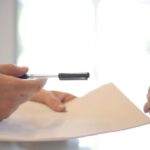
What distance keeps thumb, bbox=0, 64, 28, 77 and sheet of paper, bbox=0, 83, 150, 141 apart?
0.23ft

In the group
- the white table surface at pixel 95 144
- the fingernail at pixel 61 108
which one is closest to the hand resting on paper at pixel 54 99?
the fingernail at pixel 61 108

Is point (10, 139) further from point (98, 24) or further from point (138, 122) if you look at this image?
point (98, 24)

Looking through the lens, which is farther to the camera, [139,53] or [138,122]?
[139,53]

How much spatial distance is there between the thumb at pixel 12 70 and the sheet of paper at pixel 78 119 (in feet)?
0.23

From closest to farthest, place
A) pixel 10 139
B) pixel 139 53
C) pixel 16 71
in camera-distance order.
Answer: pixel 10 139 < pixel 16 71 < pixel 139 53

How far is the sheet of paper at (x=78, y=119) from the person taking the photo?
396mm

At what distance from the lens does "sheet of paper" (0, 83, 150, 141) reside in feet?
1.30

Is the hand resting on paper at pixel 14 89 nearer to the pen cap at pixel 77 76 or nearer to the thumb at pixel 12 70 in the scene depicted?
the thumb at pixel 12 70

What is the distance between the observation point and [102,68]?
3.16 metres

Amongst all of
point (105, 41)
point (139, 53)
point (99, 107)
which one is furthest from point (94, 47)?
point (99, 107)

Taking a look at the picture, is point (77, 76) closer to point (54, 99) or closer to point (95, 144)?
point (54, 99)

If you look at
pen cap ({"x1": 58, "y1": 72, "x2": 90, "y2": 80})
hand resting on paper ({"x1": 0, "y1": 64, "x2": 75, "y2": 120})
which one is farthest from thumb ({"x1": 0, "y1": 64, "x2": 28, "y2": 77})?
pen cap ({"x1": 58, "y1": 72, "x2": 90, "y2": 80})

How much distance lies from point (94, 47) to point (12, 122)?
2.79 metres

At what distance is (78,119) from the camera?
46 cm
